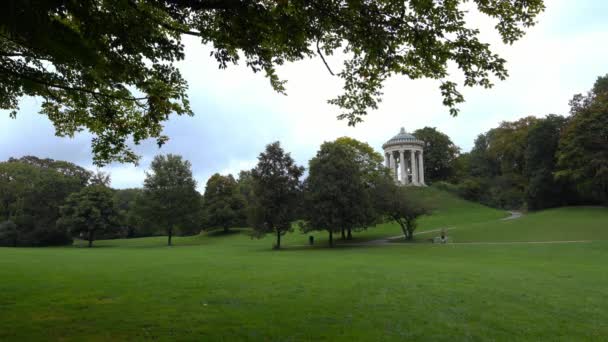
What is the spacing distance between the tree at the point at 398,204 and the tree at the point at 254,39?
1136 inches

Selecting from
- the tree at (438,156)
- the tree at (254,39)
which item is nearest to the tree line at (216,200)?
the tree at (254,39)

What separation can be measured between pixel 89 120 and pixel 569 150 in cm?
5072

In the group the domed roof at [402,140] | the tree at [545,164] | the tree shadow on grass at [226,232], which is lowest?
the tree shadow on grass at [226,232]

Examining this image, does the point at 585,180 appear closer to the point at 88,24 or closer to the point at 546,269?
the point at 546,269

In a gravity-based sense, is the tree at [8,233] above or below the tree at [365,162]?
below

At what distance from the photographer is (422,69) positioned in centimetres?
751

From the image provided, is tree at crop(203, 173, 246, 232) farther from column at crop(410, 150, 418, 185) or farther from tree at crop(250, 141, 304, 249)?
column at crop(410, 150, 418, 185)

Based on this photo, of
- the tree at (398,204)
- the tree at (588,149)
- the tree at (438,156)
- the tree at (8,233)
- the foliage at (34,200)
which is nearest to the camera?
the tree at (398,204)

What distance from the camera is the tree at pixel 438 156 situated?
84562 mm

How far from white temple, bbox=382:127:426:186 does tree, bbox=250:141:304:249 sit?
126 feet

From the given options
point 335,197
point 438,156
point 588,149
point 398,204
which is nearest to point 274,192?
point 335,197

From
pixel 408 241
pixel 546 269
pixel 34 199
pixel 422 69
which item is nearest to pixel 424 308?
pixel 422 69

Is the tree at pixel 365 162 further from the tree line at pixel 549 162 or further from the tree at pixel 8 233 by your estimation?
the tree at pixel 8 233

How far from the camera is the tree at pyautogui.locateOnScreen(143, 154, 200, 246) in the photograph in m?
49.0
